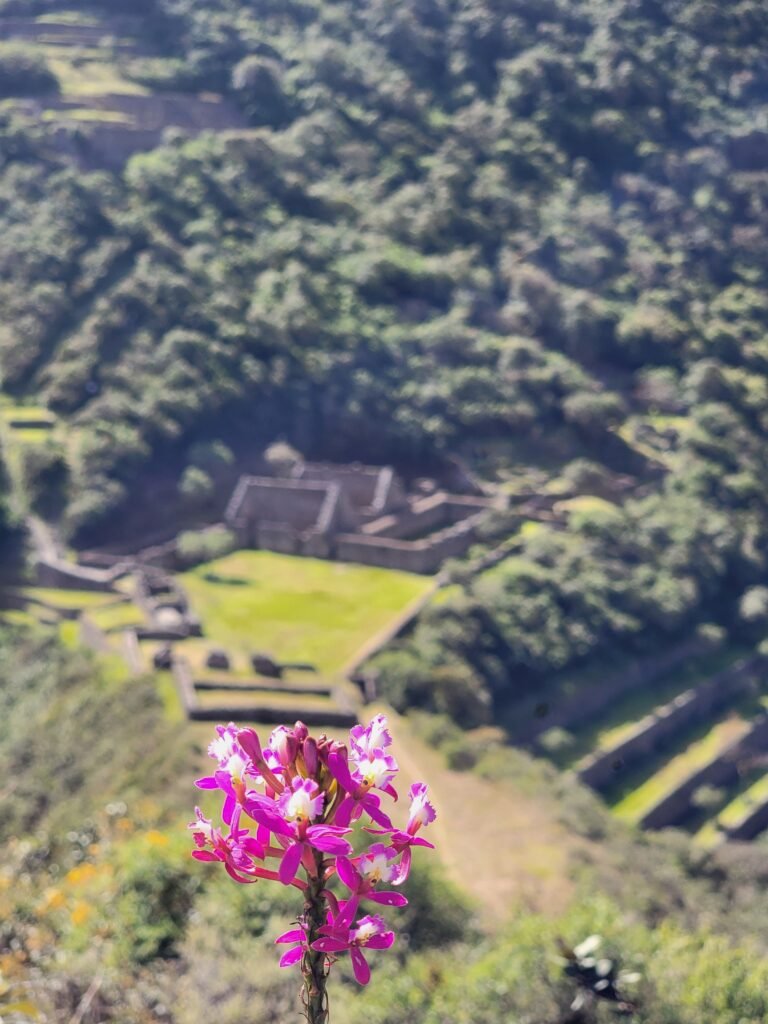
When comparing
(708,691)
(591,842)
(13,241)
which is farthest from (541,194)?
(591,842)

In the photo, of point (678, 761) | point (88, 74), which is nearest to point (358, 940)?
point (678, 761)

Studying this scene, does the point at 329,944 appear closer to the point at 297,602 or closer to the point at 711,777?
the point at 297,602

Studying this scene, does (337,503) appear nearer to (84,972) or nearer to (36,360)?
(36,360)

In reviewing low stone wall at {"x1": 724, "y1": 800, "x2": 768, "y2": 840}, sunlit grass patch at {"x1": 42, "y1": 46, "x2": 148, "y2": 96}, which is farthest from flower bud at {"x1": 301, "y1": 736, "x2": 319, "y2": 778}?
sunlit grass patch at {"x1": 42, "y1": 46, "x2": 148, "y2": 96}

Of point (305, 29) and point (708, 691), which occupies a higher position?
point (305, 29)

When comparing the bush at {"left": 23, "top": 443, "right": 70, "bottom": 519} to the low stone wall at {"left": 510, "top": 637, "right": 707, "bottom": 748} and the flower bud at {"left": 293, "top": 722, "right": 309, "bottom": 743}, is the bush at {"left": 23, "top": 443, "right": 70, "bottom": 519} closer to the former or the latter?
the low stone wall at {"left": 510, "top": 637, "right": 707, "bottom": 748}

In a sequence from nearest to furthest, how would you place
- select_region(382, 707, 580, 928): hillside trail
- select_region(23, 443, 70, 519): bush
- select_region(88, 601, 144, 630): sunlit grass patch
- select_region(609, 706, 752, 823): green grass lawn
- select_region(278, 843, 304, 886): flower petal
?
select_region(278, 843, 304, 886): flower petal, select_region(382, 707, 580, 928): hillside trail, select_region(609, 706, 752, 823): green grass lawn, select_region(88, 601, 144, 630): sunlit grass patch, select_region(23, 443, 70, 519): bush
